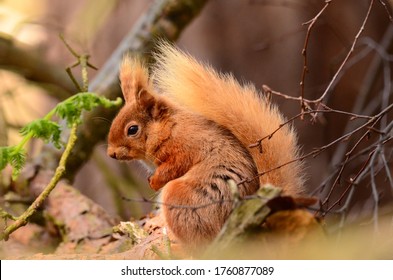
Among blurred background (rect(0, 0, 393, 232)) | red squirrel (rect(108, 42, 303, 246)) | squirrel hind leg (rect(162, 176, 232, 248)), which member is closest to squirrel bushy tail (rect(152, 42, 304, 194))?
red squirrel (rect(108, 42, 303, 246))

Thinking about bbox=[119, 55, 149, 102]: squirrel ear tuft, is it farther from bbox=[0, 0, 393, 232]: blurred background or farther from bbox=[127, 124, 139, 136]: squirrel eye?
bbox=[0, 0, 393, 232]: blurred background

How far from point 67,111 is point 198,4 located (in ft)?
3.17

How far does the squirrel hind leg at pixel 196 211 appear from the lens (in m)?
1.15

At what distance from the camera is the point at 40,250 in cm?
161

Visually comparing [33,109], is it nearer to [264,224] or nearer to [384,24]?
[264,224]

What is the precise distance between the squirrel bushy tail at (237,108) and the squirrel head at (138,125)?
0.17 ft

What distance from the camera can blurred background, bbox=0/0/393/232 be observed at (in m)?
1.86

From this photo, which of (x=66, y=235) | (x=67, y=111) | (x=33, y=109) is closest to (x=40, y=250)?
(x=66, y=235)

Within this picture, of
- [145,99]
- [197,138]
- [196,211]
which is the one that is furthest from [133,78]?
[196,211]

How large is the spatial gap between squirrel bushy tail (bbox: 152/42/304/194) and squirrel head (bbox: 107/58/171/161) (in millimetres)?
53

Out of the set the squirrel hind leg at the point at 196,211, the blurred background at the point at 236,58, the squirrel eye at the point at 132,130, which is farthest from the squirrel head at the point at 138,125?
the blurred background at the point at 236,58

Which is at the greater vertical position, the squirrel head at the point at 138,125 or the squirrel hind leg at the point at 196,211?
the squirrel head at the point at 138,125

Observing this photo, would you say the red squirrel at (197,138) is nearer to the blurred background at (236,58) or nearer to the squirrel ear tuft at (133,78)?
the squirrel ear tuft at (133,78)
